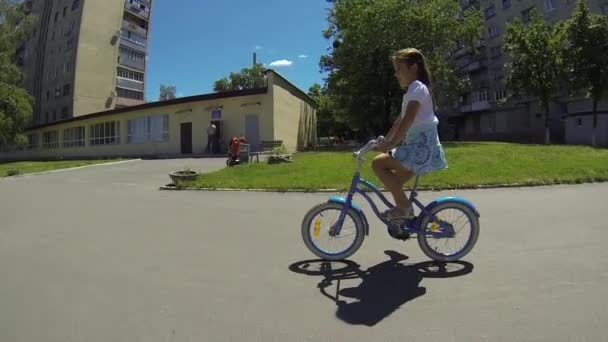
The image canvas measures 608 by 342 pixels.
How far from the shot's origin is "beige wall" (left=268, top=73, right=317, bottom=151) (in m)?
30.5

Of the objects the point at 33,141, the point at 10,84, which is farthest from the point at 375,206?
the point at 33,141

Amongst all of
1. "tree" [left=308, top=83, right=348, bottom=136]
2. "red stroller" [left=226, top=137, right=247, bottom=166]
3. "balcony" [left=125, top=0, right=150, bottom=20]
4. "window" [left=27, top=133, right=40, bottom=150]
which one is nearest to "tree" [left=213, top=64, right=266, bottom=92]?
"tree" [left=308, top=83, right=348, bottom=136]

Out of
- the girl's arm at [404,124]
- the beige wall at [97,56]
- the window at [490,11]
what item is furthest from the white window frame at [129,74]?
the girl's arm at [404,124]

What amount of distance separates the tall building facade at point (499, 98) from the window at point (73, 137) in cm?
3685

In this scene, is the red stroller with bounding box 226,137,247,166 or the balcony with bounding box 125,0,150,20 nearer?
the red stroller with bounding box 226,137,247,166

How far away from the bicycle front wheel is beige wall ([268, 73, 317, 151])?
25.3 metres

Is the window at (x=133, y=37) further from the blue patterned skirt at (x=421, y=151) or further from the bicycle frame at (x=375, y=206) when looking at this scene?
the blue patterned skirt at (x=421, y=151)

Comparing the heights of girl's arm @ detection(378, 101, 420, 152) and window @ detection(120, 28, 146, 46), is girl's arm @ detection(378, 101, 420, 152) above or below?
below

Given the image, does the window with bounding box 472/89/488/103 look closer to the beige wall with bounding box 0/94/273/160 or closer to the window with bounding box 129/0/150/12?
the beige wall with bounding box 0/94/273/160

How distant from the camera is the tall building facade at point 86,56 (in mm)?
64688

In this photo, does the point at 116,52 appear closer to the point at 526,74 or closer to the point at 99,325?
the point at 526,74

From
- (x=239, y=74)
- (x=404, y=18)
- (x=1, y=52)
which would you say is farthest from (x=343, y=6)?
(x=239, y=74)

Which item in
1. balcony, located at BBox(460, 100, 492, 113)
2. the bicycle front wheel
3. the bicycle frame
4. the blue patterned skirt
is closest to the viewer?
the blue patterned skirt

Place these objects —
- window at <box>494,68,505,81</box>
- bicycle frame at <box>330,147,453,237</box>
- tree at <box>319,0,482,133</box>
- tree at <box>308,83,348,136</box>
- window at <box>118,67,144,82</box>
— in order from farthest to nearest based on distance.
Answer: window at <box>118,67,144,82</box>, tree at <box>308,83,348,136</box>, window at <box>494,68,505,81</box>, tree at <box>319,0,482,133</box>, bicycle frame at <box>330,147,453,237</box>
